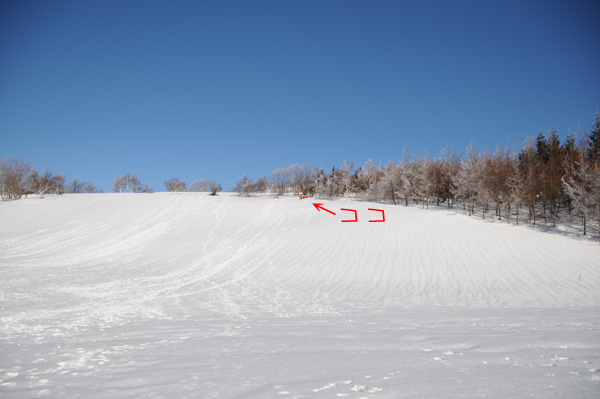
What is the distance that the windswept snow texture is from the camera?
11.9 ft

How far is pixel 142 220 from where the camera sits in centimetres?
3281

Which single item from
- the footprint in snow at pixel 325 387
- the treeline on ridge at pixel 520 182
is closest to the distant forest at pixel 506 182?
the treeline on ridge at pixel 520 182

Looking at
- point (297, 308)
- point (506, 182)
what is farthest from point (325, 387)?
point (506, 182)

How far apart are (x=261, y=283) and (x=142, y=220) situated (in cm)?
2305

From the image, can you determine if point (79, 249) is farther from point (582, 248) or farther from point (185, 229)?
point (582, 248)

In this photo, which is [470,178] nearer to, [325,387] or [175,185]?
[325,387]

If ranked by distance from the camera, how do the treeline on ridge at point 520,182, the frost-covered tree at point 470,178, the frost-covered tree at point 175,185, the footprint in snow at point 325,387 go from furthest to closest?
1. the frost-covered tree at point 175,185
2. the frost-covered tree at point 470,178
3. the treeline on ridge at point 520,182
4. the footprint in snow at point 325,387

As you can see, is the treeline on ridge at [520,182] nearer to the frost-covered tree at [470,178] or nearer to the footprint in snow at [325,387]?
the frost-covered tree at [470,178]

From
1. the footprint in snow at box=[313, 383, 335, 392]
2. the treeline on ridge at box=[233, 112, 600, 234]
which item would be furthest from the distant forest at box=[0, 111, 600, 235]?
the footprint in snow at box=[313, 383, 335, 392]

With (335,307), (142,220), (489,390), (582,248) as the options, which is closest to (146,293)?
(335,307)

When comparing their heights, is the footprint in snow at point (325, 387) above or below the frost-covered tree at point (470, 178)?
below

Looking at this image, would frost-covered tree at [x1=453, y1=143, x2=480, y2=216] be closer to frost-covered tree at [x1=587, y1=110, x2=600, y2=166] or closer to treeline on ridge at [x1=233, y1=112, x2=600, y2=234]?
treeline on ridge at [x1=233, y1=112, x2=600, y2=234]

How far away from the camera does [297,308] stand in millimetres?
10234

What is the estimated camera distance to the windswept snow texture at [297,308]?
3.62 meters
